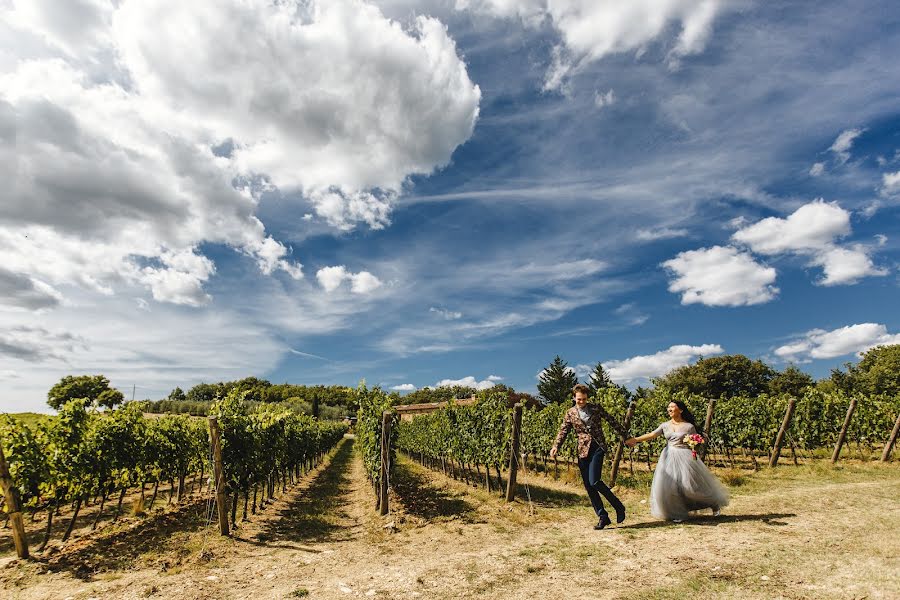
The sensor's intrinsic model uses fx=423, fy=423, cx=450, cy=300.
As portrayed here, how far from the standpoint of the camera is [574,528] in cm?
666

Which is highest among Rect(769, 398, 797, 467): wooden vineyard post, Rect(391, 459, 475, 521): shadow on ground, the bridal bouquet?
the bridal bouquet

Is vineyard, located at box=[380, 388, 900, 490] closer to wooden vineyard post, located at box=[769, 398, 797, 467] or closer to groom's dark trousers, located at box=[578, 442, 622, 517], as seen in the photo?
wooden vineyard post, located at box=[769, 398, 797, 467]

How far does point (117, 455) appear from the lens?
9.27 m

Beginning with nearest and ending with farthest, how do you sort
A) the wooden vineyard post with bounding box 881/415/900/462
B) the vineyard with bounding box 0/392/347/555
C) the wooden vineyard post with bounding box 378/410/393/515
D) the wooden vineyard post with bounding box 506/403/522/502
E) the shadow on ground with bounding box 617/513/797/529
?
the shadow on ground with bounding box 617/513/797/529
the vineyard with bounding box 0/392/347/555
the wooden vineyard post with bounding box 378/410/393/515
the wooden vineyard post with bounding box 506/403/522/502
the wooden vineyard post with bounding box 881/415/900/462

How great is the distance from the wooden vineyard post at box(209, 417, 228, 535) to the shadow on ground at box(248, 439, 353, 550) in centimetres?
50

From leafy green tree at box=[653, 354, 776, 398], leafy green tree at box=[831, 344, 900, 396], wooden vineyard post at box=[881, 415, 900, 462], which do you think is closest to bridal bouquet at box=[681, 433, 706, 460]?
→ wooden vineyard post at box=[881, 415, 900, 462]

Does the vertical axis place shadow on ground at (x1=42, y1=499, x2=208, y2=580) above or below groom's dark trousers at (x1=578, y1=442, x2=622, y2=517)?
below

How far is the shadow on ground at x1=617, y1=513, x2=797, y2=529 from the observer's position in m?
6.01

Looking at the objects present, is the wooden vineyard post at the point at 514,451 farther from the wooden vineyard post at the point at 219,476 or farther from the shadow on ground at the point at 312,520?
the wooden vineyard post at the point at 219,476

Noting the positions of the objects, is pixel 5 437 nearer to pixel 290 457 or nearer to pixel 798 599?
pixel 290 457

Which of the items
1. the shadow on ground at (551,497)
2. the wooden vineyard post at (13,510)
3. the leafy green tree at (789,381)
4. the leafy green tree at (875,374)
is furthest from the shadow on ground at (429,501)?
the leafy green tree at (789,381)

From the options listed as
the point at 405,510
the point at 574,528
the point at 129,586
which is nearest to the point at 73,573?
the point at 129,586

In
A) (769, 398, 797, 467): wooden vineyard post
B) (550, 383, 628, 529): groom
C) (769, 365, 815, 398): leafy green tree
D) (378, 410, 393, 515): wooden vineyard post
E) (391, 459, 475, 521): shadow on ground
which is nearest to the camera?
(550, 383, 628, 529): groom

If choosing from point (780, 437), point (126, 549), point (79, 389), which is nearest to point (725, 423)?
point (780, 437)
